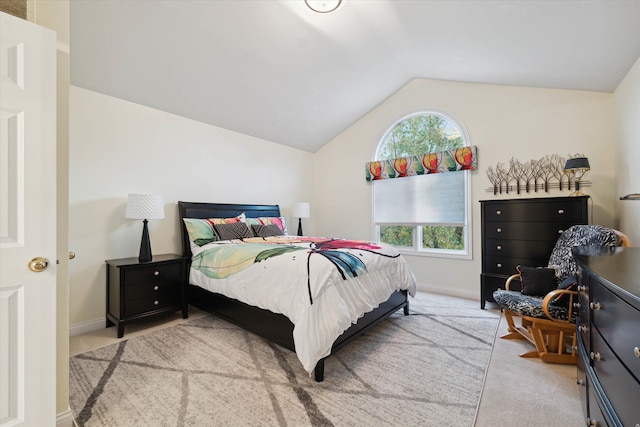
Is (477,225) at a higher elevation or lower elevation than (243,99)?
lower

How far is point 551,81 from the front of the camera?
2990 millimetres

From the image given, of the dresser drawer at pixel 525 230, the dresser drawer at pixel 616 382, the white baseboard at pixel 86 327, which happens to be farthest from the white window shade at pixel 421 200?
the white baseboard at pixel 86 327

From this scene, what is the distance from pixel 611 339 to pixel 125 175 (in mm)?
3874

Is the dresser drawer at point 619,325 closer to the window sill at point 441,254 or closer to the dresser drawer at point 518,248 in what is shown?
the dresser drawer at point 518,248

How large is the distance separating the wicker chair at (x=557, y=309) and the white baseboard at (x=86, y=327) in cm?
386

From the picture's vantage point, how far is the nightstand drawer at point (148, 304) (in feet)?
8.57

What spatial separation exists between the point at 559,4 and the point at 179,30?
9.86 feet

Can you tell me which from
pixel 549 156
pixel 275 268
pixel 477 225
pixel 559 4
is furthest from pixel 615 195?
pixel 275 268

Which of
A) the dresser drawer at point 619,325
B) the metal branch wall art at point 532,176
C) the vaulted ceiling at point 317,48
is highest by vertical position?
the vaulted ceiling at point 317,48

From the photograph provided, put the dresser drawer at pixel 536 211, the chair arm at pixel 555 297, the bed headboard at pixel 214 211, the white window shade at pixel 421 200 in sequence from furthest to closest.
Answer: the white window shade at pixel 421 200 → the bed headboard at pixel 214 211 → the dresser drawer at pixel 536 211 → the chair arm at pixel 555 297

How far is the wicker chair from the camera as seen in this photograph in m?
2.08

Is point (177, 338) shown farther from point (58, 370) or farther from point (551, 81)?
point (551, 81)
